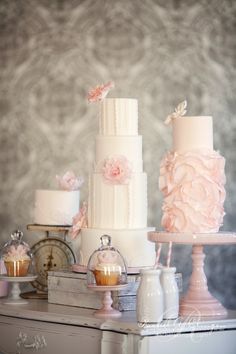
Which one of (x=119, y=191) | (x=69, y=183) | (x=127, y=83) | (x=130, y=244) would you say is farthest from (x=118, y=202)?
(x=127, y=83)

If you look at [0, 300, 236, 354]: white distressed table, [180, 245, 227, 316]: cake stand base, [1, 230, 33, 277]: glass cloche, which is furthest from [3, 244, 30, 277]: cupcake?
[180, 245, 227, 316]: cake stand base

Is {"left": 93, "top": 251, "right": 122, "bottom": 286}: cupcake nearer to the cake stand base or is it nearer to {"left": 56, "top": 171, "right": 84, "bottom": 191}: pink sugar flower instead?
the cake stand base

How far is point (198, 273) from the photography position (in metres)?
2.79

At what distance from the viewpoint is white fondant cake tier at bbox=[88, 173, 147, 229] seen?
298 cm

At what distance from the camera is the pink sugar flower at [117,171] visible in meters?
2.95

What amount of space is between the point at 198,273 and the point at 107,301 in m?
0.29

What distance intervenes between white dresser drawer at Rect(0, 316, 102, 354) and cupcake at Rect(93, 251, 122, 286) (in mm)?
153

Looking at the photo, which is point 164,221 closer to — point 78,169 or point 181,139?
Answer: point 181,139

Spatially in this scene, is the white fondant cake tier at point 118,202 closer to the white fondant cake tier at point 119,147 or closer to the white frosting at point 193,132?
the white fondant cake tier at point 119,147

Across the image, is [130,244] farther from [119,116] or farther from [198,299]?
[119,116]

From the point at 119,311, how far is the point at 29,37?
1694mm

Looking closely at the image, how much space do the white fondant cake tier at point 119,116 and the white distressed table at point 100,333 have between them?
604mm

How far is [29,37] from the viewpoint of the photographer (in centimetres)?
409

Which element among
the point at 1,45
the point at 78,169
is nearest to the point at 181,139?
the point at 78,169
